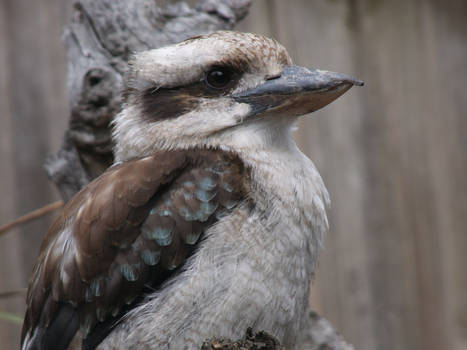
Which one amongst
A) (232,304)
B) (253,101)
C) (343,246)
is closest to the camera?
(232,304)

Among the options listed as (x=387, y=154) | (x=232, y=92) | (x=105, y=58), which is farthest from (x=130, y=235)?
(x=387, y=154)

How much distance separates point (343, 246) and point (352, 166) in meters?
0.40

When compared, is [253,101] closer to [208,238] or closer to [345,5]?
[208,238]

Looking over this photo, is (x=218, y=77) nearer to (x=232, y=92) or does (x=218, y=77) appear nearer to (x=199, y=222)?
(x=232, y=92)

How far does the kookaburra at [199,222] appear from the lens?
1.79 metres

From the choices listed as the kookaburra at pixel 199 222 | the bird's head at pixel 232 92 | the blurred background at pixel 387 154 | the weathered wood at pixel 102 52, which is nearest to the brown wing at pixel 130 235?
the kookaburra at pixel 199 222

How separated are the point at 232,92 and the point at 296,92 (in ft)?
0.67

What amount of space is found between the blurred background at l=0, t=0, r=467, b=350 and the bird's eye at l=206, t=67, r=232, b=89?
45.9 inches

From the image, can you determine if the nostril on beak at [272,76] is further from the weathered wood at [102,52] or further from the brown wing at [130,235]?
the weathered wood at [102,52]

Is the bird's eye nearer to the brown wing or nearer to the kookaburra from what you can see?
the kookaburra

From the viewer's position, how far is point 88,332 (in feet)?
6.14

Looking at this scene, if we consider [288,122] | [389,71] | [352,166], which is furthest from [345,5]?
[288,122]

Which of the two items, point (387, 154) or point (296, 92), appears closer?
point (296, 92)

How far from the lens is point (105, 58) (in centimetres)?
266
